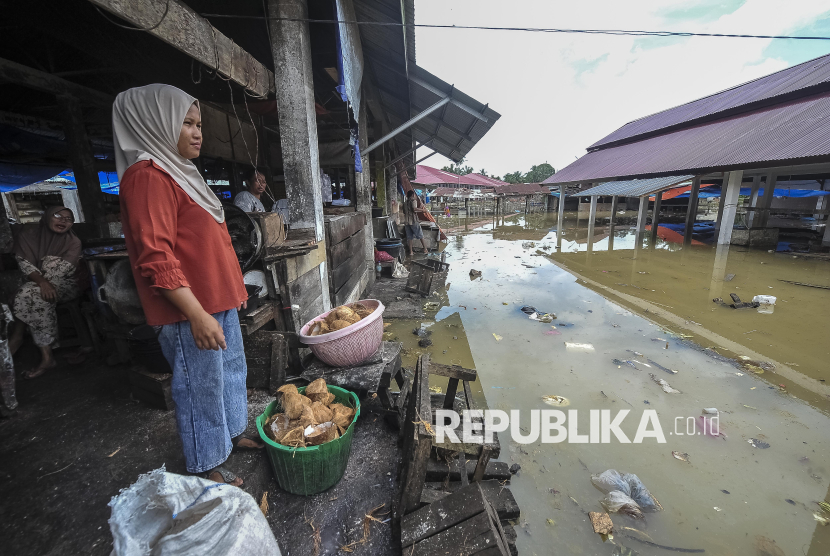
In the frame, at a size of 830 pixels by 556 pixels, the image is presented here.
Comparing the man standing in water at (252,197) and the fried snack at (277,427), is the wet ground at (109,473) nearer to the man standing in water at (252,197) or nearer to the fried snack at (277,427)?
the fried snack at (277,427)

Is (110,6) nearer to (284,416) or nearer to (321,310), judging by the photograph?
(284,416)

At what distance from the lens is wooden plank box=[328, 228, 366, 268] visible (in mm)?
4574

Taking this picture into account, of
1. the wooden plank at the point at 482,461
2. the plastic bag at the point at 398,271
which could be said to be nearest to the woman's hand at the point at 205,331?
the wooden plank at the point at 482,461

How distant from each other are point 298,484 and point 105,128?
23.7 feet

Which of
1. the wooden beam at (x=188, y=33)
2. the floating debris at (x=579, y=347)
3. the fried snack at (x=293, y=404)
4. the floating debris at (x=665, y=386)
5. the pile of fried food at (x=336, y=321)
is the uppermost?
the wooden beam at (x=188, y=33)

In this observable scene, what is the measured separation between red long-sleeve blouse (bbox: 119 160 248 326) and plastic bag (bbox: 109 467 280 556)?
0.77 metres

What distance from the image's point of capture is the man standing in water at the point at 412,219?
40.1 ft

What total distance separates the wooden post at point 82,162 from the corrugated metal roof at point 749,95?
18.0 meters

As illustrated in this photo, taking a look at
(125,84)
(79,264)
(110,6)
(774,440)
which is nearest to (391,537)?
(110,6)

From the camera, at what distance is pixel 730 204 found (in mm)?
11281

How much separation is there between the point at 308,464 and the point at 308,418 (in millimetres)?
242

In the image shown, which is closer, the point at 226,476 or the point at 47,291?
the point at 226,476

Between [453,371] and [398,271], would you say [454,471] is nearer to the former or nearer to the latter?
[453,371]

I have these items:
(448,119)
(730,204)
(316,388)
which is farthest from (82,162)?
(730,204)
